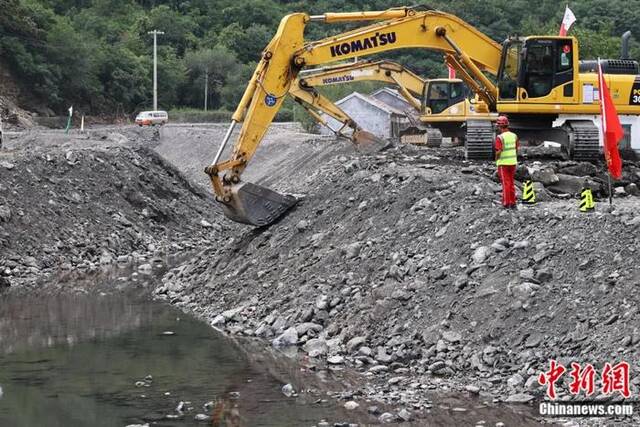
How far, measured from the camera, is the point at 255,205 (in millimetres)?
21062

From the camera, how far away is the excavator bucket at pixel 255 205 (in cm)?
2053

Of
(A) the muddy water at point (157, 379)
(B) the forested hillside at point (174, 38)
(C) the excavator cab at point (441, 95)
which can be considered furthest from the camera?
(B) the forested hillside at point (174, 38)

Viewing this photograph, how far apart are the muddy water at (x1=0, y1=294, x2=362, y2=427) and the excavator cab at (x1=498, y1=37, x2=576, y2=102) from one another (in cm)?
799

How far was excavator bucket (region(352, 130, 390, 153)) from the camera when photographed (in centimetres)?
2984

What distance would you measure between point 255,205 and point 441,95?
14326mm

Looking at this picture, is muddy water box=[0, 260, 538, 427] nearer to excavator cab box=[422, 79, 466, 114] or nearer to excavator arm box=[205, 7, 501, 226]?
excavator arm box=[205, 7, 501, 226]

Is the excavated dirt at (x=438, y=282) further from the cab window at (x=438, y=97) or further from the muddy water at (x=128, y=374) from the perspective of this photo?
the cab window at (x=438, y=97)

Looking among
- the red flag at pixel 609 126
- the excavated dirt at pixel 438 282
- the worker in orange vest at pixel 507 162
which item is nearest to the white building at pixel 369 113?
the excavated dirt at pixel 438 282

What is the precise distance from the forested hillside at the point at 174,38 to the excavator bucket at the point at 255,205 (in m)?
41.4

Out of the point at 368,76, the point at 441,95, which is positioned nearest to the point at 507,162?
the point at 368,76

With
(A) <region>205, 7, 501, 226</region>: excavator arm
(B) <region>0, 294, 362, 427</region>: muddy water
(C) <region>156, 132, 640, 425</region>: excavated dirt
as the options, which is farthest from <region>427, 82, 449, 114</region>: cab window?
(B) <region>0, 294, 362, 427</region>: muddy water

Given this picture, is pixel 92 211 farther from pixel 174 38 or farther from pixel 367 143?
pixel 174 38

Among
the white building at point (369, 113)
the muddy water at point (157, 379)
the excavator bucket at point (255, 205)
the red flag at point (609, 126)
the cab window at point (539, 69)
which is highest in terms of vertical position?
the white building at point (369, 113)

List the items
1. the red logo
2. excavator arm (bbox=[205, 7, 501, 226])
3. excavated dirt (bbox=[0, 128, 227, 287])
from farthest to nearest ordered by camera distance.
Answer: excavated dirt (bbox=[0, 128, 227, 287]) < excavator arm (bbox=[205, 7, 501, 226]) < the red logo
